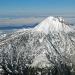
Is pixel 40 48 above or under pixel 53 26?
under

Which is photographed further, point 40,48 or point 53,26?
point 53,26

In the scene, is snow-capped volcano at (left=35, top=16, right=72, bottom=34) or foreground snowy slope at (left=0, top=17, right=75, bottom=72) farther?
snow-capped volcano at (left=35, top=16, right=72, bottom=34)

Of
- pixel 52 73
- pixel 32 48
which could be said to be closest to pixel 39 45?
pixel 32 48

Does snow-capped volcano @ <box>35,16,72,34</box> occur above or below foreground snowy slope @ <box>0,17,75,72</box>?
above

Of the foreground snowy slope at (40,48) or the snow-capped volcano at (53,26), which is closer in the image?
the foreground snowy slope at (40,48)

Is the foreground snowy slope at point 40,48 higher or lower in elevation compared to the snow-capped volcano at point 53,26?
lower

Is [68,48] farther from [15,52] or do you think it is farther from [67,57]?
[15,52]
